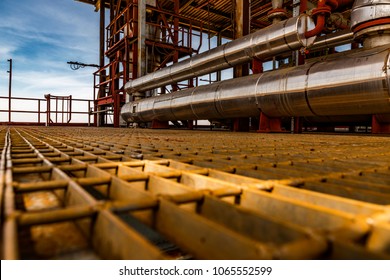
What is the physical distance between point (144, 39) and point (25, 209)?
10125mm

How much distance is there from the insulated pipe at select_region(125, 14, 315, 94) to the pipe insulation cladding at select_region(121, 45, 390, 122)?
493 millimetres

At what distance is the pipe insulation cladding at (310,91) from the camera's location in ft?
11.3

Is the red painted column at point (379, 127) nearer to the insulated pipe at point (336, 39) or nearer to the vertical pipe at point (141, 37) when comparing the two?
the insulated pipe at point (336, 39)

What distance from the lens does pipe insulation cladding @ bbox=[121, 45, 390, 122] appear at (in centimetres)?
344

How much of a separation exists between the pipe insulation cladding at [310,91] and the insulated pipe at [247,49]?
0.49 meters

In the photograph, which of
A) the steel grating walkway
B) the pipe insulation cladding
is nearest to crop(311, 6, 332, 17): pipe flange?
the pipe insulation cladding

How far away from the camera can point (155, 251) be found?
41 centimetres

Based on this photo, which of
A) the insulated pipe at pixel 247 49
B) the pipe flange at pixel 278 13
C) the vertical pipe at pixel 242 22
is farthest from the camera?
the vertical pipe at pixel 242 22

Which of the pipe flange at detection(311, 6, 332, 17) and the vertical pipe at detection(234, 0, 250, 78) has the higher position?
the vertical pipe at detection(234, 0, 250, 78)

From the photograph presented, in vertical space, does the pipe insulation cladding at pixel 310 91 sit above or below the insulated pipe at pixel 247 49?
below

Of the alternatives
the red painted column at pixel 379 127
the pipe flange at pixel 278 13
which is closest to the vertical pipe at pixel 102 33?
the pipe flange at pixel 278 13

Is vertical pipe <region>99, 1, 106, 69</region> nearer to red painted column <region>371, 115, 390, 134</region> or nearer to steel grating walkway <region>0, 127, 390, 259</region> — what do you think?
red painted column <region>371, 115, 390, 134</region>

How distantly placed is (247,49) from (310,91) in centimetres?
192

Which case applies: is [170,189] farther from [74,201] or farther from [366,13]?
[366,13]
